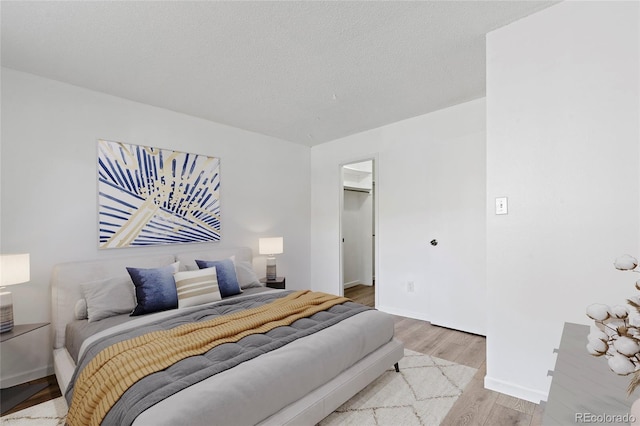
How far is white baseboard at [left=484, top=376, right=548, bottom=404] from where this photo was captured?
193cm

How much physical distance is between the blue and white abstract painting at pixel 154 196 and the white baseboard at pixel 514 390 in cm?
318

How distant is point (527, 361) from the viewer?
1.98 m

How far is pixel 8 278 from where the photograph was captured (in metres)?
2.12

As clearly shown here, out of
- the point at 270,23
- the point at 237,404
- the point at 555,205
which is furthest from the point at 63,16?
the point at 555,205

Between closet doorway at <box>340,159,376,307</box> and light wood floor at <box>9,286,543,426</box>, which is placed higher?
closet doorway at <box>340,159,376,307</box>

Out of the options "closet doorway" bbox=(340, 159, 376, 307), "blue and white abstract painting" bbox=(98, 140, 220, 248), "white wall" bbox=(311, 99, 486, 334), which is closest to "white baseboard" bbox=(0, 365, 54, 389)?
"blue and white abstract painting" bbox=(98, 140, 220, 248)

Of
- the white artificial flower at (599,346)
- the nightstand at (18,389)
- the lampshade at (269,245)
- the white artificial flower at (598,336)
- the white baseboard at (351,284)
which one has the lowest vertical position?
the white baseboard at (351,284)

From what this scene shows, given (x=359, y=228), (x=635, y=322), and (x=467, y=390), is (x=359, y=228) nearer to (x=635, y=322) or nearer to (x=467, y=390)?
(x=467, y=390)

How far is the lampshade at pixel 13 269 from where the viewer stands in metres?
2.10

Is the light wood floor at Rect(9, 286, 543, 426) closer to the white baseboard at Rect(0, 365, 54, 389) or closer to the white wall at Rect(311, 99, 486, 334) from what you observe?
the white baseboard at Rect(0, 365, 54, 389)

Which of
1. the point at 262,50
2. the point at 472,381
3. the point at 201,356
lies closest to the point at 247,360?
the point at 201,356

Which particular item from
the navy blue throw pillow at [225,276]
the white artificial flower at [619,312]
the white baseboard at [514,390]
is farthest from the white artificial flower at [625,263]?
the navy blue throw pillow at [225,276]

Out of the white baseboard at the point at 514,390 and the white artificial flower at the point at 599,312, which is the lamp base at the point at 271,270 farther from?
the white artificial flower at the point at 599,312

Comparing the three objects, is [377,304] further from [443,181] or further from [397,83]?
[397,83]
